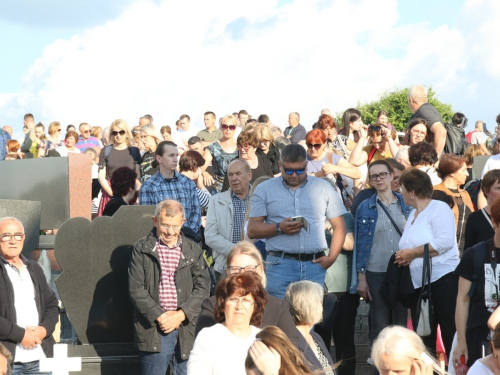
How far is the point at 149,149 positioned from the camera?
12.6 m

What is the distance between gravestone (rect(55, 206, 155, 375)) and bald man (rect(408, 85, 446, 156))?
12.7 feet

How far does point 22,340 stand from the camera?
7516 mm

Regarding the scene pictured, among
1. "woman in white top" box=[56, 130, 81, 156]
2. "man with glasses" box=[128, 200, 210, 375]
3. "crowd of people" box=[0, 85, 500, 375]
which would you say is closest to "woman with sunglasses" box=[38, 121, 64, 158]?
"woman in white top" box=[56, 130, 81, 156]

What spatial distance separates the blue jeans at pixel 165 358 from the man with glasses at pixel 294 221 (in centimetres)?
93

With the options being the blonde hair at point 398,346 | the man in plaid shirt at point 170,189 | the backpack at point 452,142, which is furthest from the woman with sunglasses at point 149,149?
the blonde hair at point 398,346

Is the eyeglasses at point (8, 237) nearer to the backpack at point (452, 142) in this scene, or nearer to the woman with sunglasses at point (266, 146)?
the woman with sunglasses at point (266, 146)

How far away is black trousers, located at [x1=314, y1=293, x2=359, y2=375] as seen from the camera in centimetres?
859

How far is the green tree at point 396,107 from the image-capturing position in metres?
30.3

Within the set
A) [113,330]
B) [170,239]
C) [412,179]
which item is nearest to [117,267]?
[113,330]

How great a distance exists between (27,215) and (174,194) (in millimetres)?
1773

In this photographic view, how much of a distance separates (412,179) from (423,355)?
3.18m

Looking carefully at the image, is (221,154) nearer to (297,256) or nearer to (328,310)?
(297,256)

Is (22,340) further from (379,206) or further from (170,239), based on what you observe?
(379,206)

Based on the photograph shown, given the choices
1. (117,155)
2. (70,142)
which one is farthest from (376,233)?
(70,142)
